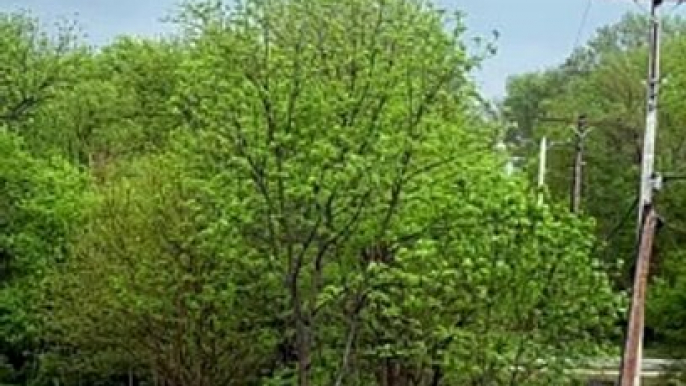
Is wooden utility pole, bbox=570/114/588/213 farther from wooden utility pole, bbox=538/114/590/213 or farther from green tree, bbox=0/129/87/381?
green tree, bbox=0/129/87/381

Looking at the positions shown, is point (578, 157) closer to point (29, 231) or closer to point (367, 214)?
point (29, 231)

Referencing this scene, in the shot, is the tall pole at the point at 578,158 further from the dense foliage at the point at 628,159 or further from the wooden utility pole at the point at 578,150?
the dense foliage at the point at 628,159

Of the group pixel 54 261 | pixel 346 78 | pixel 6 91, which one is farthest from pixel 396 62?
pixel 6 91

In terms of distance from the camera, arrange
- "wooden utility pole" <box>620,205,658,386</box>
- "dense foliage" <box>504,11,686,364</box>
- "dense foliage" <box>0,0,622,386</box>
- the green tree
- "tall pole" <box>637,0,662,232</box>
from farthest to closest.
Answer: "dense foliage" <box>504,11,686,364</box> → the green tree → "dense foliage" <box>0,0,622,386</box> → "tall pole" <box>637,0,662,232</box> → "wooden utility pole" <box>620,205,658,386</box>

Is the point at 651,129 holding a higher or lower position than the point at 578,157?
lower

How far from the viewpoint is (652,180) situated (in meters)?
17.0

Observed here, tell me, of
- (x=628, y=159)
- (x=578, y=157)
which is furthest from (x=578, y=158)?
(x=628, y=159)

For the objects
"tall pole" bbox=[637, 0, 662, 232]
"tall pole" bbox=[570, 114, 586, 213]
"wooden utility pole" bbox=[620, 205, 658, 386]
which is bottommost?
"wooden utility pole" bbox=[620, 205, 658, 386]

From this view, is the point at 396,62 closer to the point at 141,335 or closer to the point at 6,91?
the point at 141,335

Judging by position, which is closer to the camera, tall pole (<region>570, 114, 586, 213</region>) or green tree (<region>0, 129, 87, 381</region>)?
green tree (<region>0, 129, 87, 381</region>)

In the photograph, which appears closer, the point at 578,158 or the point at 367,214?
the point at 367,214

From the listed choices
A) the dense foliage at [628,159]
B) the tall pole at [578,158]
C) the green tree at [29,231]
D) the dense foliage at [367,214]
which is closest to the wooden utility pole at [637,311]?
the dense foliage at [367,214]

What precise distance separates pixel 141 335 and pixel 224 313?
7.40 ft

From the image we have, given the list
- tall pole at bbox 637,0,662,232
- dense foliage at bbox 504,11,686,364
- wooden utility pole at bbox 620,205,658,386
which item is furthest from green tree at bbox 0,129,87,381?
wooden utility pole at bbox 620,205,658,386
